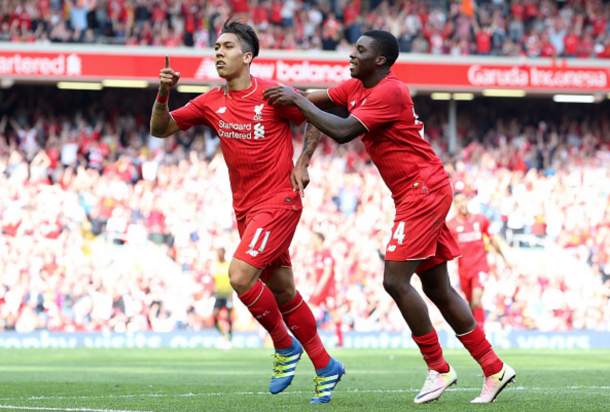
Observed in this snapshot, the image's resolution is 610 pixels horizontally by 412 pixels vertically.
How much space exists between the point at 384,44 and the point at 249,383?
3.81 m

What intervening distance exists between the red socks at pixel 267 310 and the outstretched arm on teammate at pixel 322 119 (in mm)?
1237

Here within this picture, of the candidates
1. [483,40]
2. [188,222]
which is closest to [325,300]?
[188,222]

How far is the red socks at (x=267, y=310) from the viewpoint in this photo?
6.41 metres

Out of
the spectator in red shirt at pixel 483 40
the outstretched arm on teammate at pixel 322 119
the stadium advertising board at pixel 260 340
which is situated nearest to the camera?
the outstretched arm on teammate at pixel 322 119

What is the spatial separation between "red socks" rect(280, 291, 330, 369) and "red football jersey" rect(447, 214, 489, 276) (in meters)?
8.25

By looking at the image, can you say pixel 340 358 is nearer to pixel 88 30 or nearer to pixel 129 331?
pixel 129 331

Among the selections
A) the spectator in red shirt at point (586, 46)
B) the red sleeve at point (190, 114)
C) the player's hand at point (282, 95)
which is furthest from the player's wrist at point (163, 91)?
the spectator in red shirt at point (586, 46)

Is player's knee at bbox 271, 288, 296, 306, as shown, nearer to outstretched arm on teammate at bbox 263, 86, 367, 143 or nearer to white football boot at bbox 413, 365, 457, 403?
white football boot at bbox 413, 365, 457, 403

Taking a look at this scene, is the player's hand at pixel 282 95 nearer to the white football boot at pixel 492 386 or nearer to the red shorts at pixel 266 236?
the red shorts at pixel 266 236

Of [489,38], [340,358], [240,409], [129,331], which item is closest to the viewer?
[240,409]

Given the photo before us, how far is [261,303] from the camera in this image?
6480mm

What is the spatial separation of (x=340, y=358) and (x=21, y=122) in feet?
46.4

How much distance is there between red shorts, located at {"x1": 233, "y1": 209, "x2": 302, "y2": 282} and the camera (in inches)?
246

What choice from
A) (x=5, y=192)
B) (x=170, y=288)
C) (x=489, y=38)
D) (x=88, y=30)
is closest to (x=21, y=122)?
(x=88, y=30)
